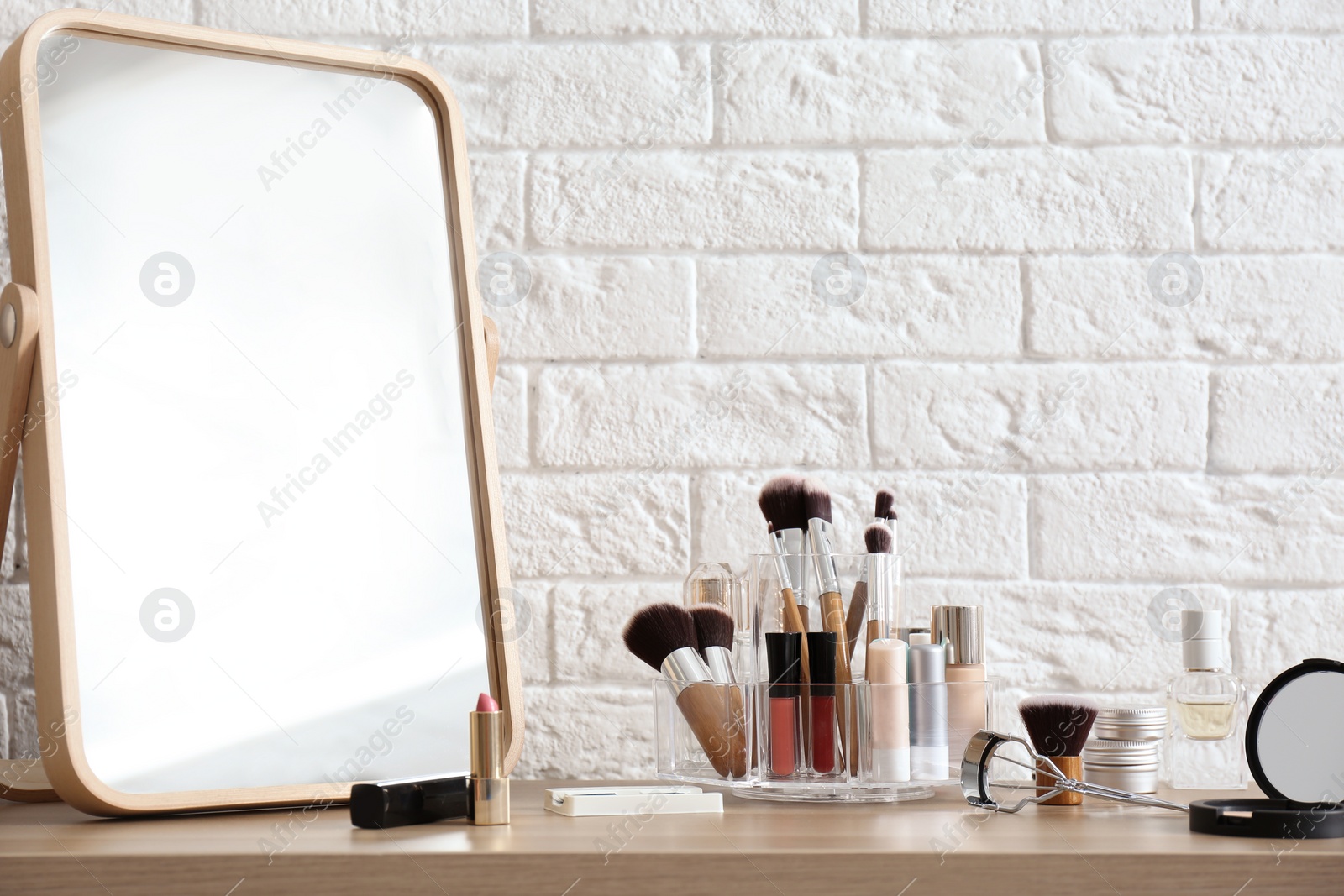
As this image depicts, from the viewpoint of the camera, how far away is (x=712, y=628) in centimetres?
82

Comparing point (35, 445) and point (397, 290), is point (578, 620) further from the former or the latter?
point (35, 445)

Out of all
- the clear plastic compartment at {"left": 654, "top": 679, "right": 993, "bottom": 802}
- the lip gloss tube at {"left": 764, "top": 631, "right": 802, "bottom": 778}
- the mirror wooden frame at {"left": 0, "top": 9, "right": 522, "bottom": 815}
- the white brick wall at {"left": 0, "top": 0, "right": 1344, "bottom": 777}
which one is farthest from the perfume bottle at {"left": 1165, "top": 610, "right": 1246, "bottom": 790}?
the mirror wooden frame at {"left": 0, "top": 9, "right": 522, "bottom": 815}

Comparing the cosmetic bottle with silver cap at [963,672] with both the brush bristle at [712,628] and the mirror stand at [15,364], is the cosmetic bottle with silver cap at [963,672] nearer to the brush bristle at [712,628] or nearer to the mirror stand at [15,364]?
the brush bristle at [712,628]

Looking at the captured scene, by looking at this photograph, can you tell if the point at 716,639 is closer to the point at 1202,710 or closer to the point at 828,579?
the point at 828,579

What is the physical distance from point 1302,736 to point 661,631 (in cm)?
44

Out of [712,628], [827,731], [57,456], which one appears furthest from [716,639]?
[57,456]

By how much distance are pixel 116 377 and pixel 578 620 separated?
0.44 meters

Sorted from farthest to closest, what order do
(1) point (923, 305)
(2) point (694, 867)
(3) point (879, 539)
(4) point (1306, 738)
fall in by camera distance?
(1) point (923, 305) < (3) point (879, 539) < (4) point (1306, 738) < (2) point (694, 867)

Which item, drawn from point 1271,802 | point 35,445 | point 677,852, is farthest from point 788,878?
point 35,445

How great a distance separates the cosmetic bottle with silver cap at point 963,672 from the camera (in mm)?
796

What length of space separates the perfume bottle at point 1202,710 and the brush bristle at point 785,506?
318 millimetres

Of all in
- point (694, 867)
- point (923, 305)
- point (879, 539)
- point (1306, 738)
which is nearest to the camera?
point (694, 867)

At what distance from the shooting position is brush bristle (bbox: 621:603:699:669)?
80 centimetres

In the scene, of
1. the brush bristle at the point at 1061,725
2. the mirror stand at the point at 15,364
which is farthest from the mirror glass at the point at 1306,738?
the mirror stand at the point at 15,364
